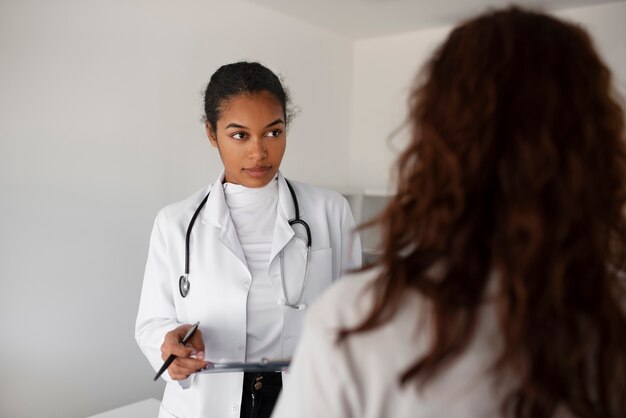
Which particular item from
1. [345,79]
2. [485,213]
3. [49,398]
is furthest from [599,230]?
[345,79]

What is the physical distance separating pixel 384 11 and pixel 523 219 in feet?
11.3

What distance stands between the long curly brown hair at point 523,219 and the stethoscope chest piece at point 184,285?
93cm

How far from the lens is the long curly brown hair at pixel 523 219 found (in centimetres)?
59

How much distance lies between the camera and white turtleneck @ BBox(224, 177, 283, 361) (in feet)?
4.78

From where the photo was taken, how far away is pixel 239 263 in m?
1.50

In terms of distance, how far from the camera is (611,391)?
0.62 meters

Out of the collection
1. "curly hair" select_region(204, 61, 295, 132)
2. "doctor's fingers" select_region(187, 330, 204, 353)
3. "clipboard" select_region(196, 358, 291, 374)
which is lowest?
"doctor's fingers" select_region(187, 330, 204, 353)

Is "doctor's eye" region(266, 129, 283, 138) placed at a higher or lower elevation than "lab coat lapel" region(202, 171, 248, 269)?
higher

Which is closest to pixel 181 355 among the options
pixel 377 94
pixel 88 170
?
pixel 88 170

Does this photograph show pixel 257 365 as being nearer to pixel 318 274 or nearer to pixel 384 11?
pixel 318 274

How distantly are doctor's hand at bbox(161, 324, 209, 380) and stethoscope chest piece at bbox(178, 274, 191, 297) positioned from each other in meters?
0.17

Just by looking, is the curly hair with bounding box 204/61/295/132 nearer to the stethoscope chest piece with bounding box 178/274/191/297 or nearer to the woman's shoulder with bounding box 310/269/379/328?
the stethoscope chest piece with bounding box 178/274/191/297

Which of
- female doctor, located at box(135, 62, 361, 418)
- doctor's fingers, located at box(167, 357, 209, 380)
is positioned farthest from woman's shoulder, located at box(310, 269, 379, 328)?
female doctor, located at box(135, 62, 361, 418)

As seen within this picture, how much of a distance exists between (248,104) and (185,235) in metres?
0.39
